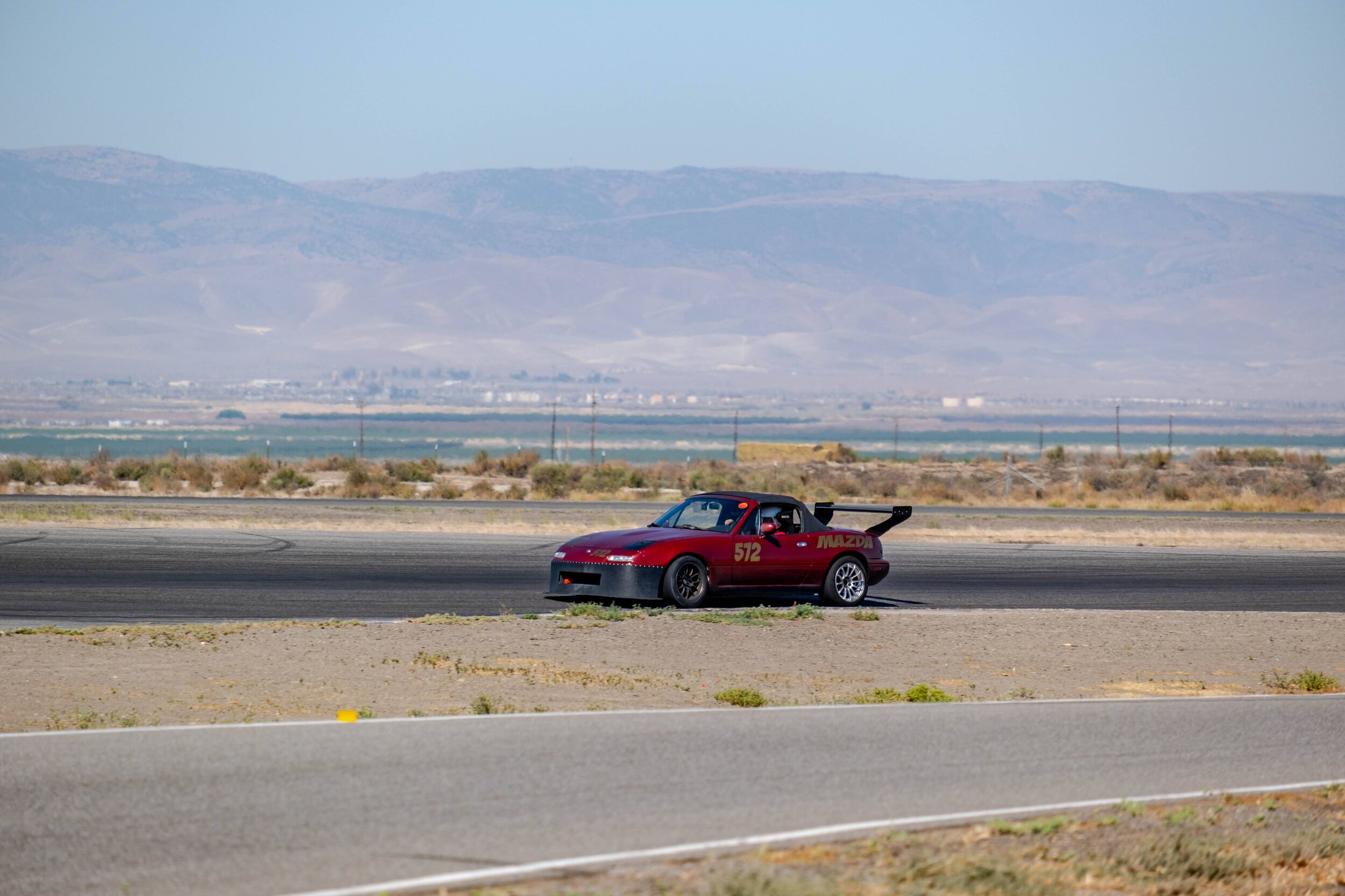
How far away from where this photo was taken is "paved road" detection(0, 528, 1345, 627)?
18.8 meters

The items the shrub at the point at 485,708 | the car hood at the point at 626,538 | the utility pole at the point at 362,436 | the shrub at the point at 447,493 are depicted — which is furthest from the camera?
the utility pole at the point at 362,436

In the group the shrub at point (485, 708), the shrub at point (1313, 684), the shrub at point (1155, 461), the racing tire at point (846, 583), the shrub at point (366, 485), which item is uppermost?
the shrub at point (1155, 461)

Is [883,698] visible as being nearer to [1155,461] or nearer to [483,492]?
[483,492]

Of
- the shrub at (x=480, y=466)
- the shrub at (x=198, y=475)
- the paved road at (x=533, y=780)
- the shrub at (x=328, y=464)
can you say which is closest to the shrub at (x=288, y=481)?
the shrub at (x=198, y=475)

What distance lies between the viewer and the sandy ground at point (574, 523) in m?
33.9

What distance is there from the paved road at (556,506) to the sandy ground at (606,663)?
21.3 m

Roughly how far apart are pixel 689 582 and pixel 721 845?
35.5 feet

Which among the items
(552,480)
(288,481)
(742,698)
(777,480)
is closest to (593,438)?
(552,480)

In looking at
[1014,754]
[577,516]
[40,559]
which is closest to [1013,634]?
[1014,754]

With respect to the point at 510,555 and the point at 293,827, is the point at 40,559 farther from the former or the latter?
the point at 293,827

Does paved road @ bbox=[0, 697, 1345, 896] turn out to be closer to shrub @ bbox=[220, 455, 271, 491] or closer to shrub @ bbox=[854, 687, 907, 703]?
shrub @ bbox=[854, 687, 907, 703]

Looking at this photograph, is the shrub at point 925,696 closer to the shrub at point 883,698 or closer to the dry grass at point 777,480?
the shrub at point 883,698

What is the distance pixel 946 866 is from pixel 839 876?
53 cm

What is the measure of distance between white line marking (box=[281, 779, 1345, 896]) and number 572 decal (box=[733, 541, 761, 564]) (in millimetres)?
9740
